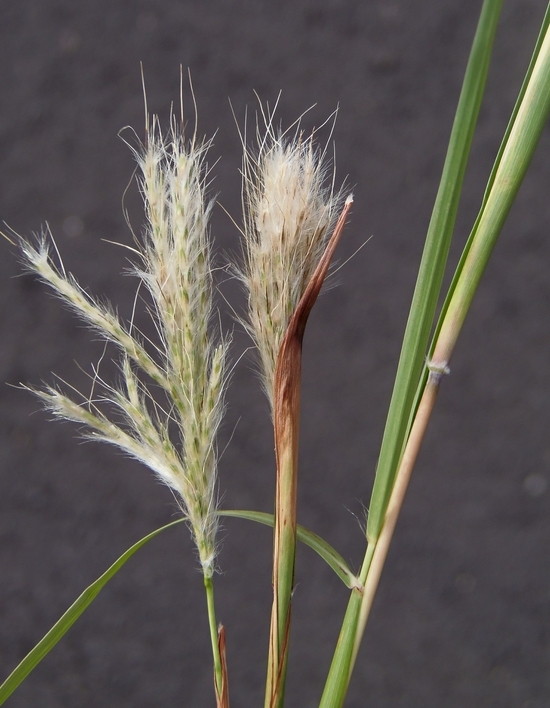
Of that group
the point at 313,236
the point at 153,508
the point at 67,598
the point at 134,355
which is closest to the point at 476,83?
the point at 313,236

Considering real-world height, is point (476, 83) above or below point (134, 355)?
above

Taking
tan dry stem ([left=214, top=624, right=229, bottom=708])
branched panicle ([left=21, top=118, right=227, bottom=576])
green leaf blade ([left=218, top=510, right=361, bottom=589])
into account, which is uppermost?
branched panicle ([left=21, top=118, right=227, bottom=576])

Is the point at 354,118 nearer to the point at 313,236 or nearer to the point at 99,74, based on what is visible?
the point at 99,74

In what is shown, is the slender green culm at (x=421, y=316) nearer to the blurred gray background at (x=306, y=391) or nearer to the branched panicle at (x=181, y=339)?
the branched panicle at (x=181, y=339)

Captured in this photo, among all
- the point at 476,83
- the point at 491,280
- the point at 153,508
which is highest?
the point at 491,280

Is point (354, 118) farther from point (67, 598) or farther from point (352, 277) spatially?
point (67, 598)

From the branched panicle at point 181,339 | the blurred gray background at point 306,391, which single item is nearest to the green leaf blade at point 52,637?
the branched panicle at point 181,339

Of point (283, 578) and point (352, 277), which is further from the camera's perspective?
point (352, 277)

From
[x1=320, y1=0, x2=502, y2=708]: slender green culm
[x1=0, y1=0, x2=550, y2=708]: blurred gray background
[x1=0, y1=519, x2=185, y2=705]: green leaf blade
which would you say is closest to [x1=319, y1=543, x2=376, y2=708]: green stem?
[x1=320, y1=0, x2=502, y2=708]: slender green culm

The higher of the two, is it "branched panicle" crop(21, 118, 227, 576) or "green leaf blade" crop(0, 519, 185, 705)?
"branched panicle" crop(21, 118, 227, 576)

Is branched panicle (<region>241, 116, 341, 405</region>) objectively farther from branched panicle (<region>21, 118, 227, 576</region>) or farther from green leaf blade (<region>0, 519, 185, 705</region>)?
green leaf blade (<region>0, 519, 185, 705</region>)
